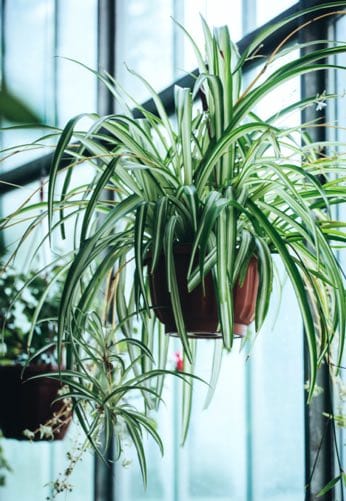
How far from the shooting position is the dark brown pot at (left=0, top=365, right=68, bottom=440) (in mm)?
3074

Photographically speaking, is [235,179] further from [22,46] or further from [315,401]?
[22,46]

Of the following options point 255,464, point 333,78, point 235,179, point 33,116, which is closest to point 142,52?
point 333,78

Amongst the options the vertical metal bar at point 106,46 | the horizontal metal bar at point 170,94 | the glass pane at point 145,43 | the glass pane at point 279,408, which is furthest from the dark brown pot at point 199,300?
the vertical metal bar at point 106,46

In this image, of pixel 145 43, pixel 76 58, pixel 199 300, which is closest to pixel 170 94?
pixel 145 43

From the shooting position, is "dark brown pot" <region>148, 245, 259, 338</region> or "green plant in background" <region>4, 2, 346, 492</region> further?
"dark brown pot" <region>148, 245, 259, 338</region>

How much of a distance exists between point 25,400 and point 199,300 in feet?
4.52

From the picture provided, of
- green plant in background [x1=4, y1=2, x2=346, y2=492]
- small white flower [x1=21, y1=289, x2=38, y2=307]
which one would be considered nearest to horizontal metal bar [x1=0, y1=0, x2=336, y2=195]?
green plant in background [x1=4, y1=2, x2=346, y2=492]

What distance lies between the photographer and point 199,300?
6.18ft

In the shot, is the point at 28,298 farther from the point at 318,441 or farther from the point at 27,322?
the point at 318,441

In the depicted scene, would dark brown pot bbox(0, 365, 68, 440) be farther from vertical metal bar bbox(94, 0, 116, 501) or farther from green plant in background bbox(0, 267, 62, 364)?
vertical metal bar bbox(94, 0, 116, 501)

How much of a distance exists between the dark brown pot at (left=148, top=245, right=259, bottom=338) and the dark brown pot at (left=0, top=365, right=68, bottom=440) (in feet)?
4.03

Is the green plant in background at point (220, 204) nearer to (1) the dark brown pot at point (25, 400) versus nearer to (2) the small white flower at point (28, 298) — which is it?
(1) the dark brown pot at point (25, 400)

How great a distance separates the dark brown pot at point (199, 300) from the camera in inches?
74.3

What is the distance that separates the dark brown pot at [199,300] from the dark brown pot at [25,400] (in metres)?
1.23
